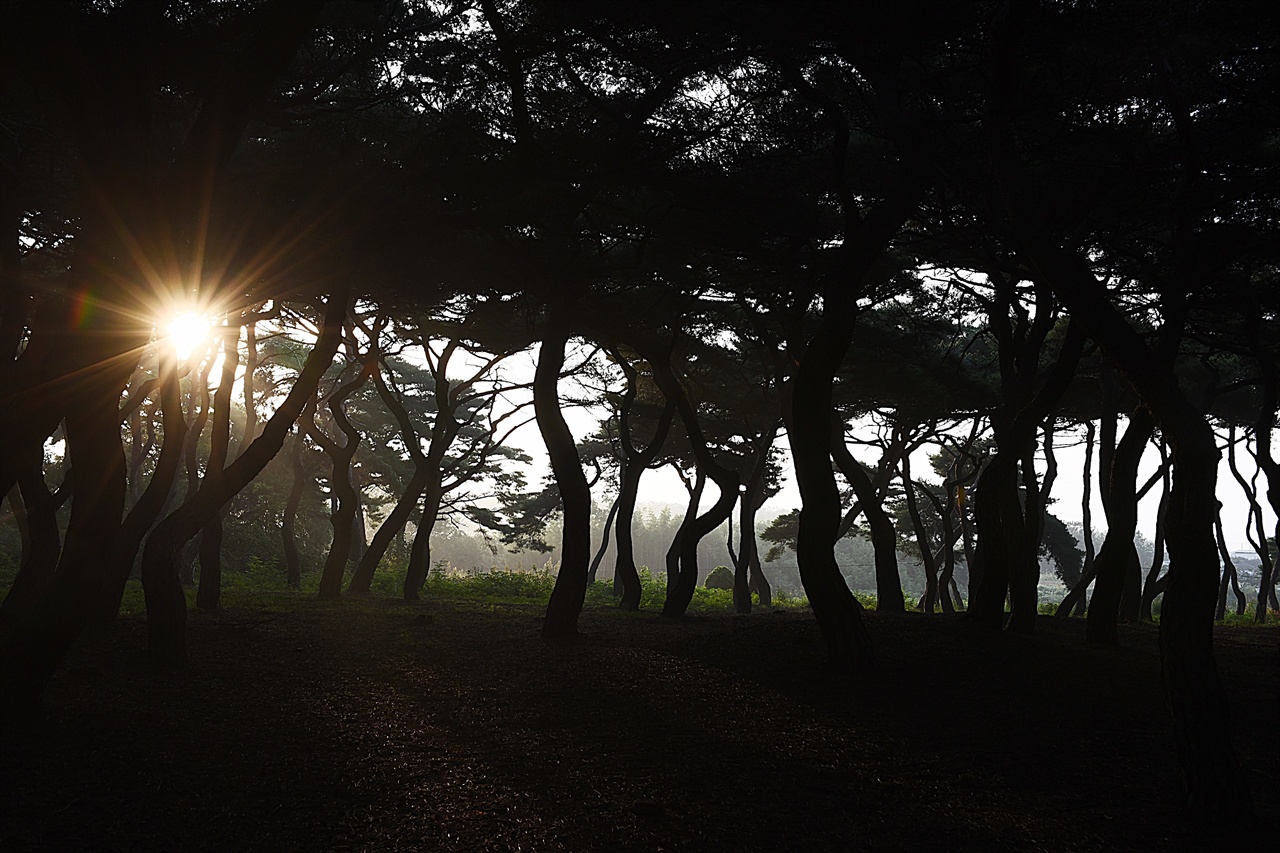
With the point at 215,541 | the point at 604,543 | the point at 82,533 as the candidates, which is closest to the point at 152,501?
the point at 82,533

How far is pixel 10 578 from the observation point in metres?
21.9

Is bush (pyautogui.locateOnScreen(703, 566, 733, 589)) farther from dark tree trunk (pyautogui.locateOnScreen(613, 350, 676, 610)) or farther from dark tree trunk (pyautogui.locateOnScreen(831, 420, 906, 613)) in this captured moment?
dark tree trunk (pyautogui.locateOnScreen(831, 420, 906, 613))

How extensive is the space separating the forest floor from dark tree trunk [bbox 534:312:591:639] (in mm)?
1075

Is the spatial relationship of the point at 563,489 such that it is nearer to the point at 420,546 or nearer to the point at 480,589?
the point at 420,546

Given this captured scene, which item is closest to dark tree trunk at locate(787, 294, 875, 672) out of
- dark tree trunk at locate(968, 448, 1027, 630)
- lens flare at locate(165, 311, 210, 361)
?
dark tree trunk at locate(968, 448, 1027, 630)

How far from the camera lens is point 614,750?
530 cm

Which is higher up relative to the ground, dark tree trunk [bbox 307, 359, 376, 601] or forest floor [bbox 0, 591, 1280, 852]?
dark tree trunk [bbox 307, 359, 376, 601]

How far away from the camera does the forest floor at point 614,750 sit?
393 cm

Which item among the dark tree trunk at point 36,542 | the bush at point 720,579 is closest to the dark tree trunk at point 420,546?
the dark tree trunk at point 36,542

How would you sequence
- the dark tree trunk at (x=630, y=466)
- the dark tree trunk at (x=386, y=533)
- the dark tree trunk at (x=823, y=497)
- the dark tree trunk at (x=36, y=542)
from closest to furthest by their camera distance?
the dark tree trunk at (x=823, y=497) < the dark tree trunk at (x=36, y=542) < the dark tree trunk at (x=630, y=466) < the dark tree trunk at (x=386, y=533)

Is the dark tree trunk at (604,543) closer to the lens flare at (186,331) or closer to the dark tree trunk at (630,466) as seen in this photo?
the dark tree trunk at (630,466)

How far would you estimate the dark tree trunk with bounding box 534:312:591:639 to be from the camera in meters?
10.0

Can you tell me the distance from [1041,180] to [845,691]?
5.50 m

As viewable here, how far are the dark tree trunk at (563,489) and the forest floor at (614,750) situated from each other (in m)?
1.07
